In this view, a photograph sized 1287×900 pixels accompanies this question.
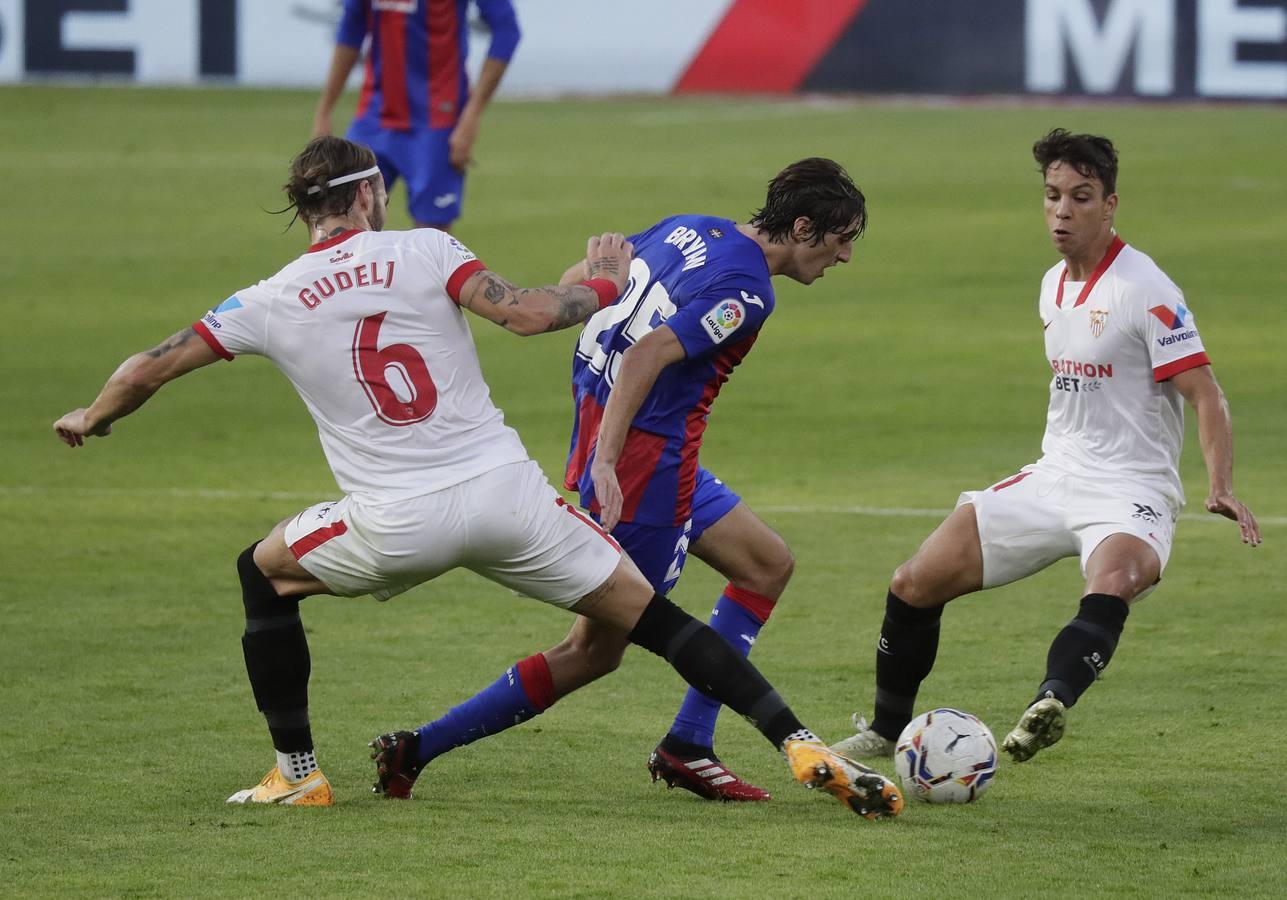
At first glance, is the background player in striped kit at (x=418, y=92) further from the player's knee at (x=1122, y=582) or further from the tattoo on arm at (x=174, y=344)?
the player's knee at (x=1122, y=582)

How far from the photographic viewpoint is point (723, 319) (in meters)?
5.52

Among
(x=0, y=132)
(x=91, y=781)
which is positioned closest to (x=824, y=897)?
(x=91, y=781)

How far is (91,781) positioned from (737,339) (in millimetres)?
2119

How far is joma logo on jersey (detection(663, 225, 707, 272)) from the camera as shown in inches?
224

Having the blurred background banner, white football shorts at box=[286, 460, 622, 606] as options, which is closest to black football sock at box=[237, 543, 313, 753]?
white football shorts at box=[286, 460, 622, 606]

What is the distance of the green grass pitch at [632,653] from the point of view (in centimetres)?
500

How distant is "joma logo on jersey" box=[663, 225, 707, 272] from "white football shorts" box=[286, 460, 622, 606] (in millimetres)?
784

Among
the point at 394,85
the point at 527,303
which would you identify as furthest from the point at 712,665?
the point at 394,85

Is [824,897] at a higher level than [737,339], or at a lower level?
lower

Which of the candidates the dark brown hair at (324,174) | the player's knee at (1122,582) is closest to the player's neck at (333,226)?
the dark brown hair at (324,174)

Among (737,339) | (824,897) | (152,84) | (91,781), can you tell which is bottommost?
(152,84)

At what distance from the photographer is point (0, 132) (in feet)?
83.4

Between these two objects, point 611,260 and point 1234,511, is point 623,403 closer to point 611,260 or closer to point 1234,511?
point 611,260

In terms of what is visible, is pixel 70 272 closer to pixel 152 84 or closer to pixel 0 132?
pixel 0 132
